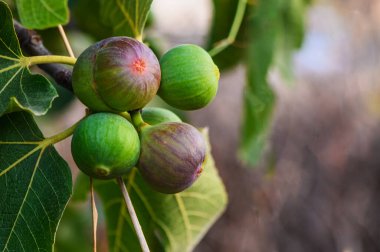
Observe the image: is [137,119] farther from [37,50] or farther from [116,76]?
[37,50]

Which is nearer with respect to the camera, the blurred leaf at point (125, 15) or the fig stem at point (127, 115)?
the fig stem at point (127, 115)

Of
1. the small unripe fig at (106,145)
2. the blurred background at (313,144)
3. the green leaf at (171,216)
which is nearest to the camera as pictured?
the small unripe fig at (106,145)

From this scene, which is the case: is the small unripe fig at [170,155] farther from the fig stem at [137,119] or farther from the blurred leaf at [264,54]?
the blurred leaf at [264,54]

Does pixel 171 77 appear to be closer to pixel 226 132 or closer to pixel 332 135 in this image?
pixel 226 132

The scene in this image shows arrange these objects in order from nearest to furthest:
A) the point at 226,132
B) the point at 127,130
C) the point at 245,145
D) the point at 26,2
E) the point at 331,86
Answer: the point at 127,130, the point at 26,2, the point at 245,145, the point at 226,132, the point at 331,86

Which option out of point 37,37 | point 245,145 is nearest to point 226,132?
point 245,145

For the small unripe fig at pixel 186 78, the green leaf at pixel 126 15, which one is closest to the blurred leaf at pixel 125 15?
the green leaf at pixel 126 15
